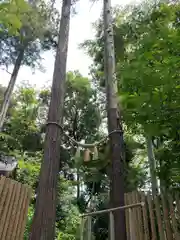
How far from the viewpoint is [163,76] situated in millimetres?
1858

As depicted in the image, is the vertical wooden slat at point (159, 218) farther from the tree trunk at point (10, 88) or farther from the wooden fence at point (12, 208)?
the tree trunk at point (10, 88)

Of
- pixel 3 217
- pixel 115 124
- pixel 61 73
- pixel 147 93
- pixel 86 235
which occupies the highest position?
pixel 61 73

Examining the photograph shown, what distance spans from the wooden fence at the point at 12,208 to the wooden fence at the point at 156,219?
1374 millimetres

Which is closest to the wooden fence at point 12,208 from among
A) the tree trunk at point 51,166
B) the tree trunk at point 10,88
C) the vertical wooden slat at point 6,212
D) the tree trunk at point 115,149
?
the vertical wooden slat at point 6,212

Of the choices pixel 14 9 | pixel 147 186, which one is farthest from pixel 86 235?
pixel 147 186

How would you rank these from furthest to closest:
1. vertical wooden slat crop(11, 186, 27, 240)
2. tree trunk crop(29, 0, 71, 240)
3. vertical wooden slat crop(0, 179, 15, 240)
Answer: vertical wooden slat crop(11, 186, 27, 240) < vertical wooden slat crop(0, 179, 15, 240) < tree trunk crop(29, 0, 71, 240)

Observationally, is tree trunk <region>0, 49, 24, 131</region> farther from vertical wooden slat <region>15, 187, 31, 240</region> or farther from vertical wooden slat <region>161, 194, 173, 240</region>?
vertical wooden slat <region>161, 194, 173, 240</region>

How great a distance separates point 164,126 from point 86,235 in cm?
145

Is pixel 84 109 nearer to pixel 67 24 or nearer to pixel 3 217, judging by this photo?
pixel 67 24

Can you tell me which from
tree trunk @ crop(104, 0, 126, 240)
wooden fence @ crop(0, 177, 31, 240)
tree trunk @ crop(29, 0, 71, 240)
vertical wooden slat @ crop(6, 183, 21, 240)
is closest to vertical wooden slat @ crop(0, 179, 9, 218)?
wooden fence @ crop(0, 177, 31, 240)

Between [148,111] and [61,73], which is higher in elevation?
[61,73]

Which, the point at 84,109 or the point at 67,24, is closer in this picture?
the point at 67,24

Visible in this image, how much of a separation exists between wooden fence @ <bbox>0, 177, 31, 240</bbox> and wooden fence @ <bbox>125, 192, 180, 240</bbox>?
1.37 meters

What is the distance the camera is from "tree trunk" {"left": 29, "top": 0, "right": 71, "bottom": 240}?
2.04m
